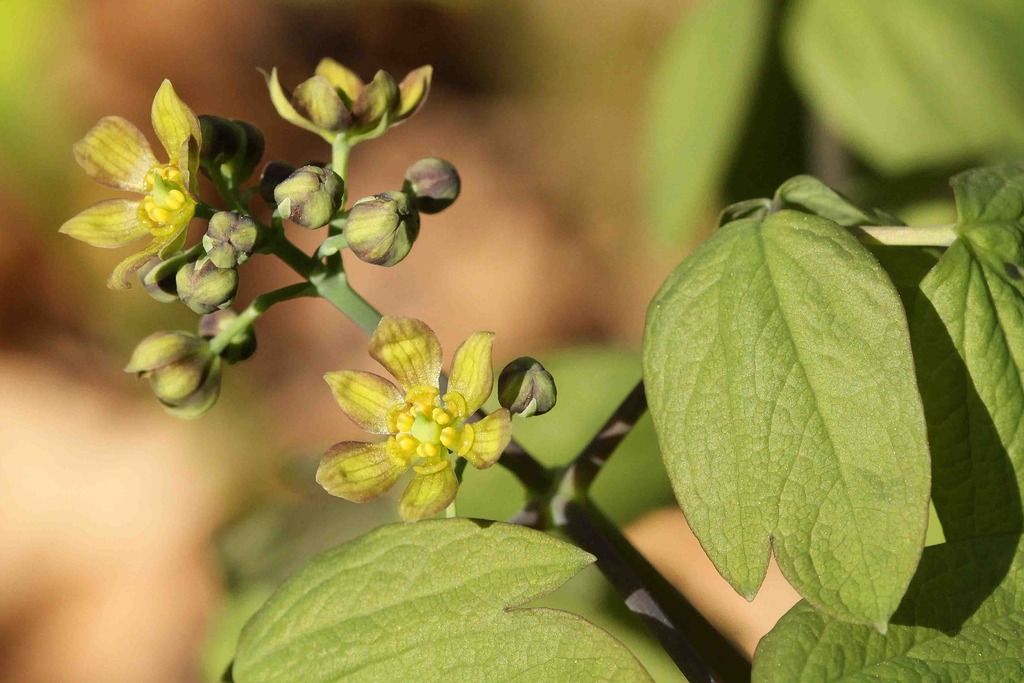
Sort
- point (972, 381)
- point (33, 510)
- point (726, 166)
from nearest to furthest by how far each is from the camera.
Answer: point (972, 381), point (726, 166), point (33, 510)

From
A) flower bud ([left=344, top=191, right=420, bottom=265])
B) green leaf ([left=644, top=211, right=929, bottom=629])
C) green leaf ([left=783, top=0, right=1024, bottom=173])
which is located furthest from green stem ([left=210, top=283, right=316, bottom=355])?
green leaf ([left=783, top=0, right=1024, bottom=173])

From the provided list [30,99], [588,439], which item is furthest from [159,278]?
[30,99]

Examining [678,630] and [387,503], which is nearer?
[678,630]

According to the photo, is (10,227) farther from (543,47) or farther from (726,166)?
(726,166)

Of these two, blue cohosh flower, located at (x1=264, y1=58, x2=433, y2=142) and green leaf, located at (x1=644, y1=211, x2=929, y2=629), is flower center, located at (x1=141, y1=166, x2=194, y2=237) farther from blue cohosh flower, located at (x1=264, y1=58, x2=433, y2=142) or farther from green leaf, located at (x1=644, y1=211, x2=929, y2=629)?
green leaf, located at (x1=644, y1=211, x2=929, y2=629)

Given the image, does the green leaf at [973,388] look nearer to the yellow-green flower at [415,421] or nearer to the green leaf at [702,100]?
the yellow-green flower at [415,421]

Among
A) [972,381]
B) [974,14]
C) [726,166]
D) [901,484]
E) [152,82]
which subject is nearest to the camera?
[901,484]

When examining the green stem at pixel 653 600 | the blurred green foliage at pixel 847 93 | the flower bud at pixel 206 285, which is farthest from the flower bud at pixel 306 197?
the blurred green foliage at pixel 847 93

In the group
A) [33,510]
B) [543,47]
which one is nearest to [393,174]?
[543,47]
